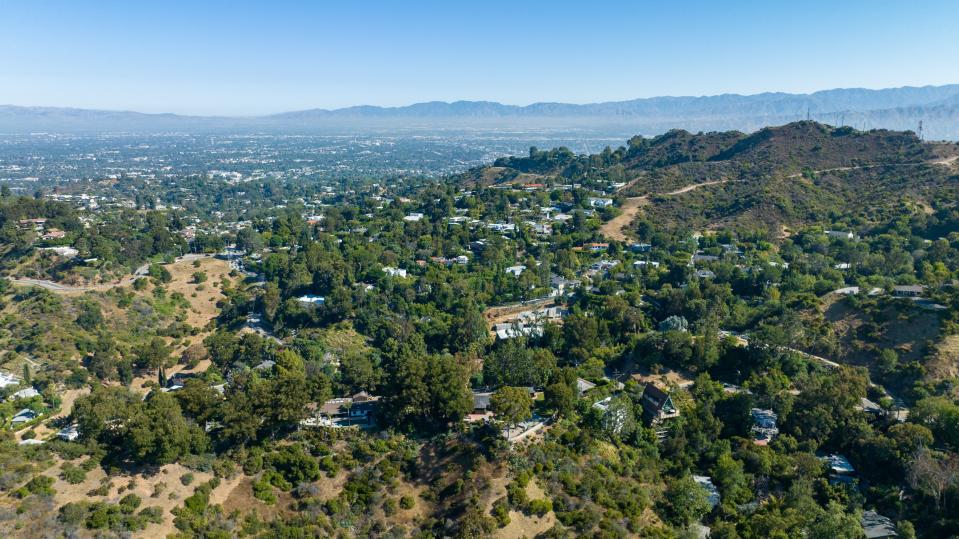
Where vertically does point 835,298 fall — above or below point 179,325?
above

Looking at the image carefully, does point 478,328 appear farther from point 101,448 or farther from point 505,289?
point 101,448

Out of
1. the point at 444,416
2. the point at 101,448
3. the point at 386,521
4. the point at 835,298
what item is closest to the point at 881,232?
the point at 835,298

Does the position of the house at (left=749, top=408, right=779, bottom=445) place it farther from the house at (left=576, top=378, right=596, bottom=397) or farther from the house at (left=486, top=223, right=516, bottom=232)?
the house at (left=486, top=223, right=516, bottom=232)

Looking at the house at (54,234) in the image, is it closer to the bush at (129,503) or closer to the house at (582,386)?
the bush at (129,503)

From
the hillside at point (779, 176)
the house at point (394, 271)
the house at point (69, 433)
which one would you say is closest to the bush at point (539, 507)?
the house at point (69, 433)

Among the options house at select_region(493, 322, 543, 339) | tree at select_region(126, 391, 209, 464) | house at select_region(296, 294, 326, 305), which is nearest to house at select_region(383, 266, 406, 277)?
house at select_region(296, 294, 326, 305)

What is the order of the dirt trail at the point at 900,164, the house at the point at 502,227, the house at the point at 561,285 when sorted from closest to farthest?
the house at the point at 561,285, the house at the point at 502,227, the dirt trail at the point at 900,164

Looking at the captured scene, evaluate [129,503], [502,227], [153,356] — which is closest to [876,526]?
[129,503]
